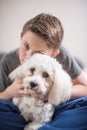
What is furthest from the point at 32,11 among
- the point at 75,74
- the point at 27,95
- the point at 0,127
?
the point at 0,127

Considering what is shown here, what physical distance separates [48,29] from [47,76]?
0.71ft

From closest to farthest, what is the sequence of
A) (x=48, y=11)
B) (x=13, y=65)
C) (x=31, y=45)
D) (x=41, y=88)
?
(x=41, y=88) → (x=31, y=45) → (x=13, y=65) → (x=48, y=11)

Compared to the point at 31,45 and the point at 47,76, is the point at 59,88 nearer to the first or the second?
the point at 47,76

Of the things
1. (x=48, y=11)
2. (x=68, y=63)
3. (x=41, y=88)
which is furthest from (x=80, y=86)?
(x=48, y=11)

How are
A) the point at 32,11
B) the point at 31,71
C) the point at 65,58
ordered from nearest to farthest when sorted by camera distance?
the point at 31,71, the point at 65,58, the point at 32,11

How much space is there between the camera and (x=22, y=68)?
1057mm

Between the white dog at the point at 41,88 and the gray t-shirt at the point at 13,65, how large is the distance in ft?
0.53

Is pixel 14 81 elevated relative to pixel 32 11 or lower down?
lower down

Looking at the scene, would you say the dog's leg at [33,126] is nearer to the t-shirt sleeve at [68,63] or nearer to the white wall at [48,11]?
the t-shirt sleeve at [68,63]

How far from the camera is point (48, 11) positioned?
1456mm

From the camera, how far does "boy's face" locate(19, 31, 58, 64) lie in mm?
1113

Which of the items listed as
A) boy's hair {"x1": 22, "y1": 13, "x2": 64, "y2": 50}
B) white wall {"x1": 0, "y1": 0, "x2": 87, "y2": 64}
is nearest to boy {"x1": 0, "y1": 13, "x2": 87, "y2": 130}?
boy's hair {"x1": 22, "y1": 13, "x2": 64, "y2": 50}

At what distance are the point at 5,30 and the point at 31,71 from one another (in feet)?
1.62

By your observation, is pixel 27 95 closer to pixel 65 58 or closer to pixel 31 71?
pixel 31 71
